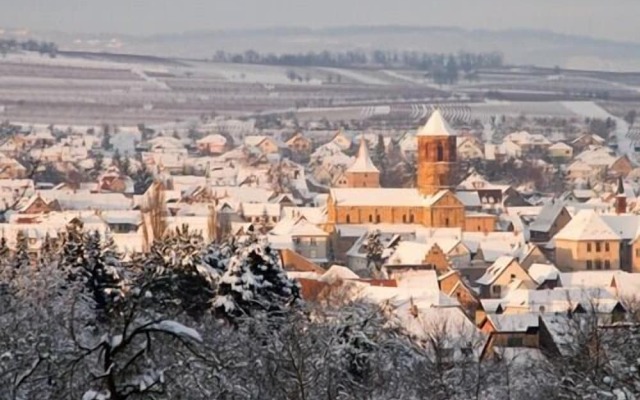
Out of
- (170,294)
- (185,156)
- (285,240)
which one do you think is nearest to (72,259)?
(170,294)

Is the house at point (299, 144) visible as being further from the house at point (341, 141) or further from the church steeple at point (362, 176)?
the church steeple at point (362, 176)

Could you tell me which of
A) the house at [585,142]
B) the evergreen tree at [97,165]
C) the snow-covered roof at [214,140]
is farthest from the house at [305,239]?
the snow-covered roof at [214,140]

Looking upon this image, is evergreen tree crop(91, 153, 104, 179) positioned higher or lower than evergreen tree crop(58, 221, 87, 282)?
lower

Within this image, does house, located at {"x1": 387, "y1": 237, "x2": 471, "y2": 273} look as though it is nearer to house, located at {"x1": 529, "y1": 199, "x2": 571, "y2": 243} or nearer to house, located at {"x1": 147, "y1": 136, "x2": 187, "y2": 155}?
house, located at {"x1": 529, "y1": 199, "x2": 571, "y2": 243}

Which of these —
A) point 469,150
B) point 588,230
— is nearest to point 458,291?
point 588,230

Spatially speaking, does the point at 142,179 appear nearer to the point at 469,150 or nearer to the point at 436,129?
the point at 469,150

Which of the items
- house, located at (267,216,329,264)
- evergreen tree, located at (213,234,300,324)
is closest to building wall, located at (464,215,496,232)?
house, located at (267,216,329,264)
